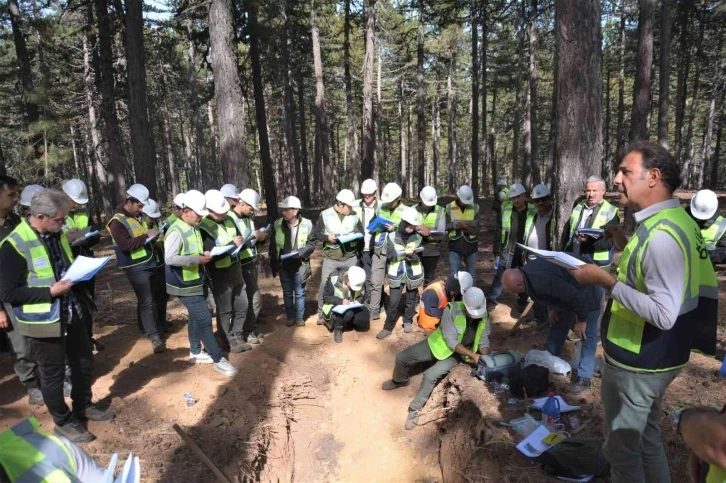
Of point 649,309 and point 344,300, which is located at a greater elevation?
point 649,309

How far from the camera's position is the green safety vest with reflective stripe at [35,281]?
346cm

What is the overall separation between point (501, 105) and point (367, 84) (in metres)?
26.5

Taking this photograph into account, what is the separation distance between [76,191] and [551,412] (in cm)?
651

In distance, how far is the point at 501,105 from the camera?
124ft

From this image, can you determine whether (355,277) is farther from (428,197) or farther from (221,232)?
(221,232)

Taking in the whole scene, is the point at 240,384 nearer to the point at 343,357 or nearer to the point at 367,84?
the point at 343,357

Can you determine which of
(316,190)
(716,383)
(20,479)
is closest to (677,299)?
(20,479)

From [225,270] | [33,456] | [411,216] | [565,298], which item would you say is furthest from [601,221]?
[33,456]

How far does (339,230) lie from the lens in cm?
688

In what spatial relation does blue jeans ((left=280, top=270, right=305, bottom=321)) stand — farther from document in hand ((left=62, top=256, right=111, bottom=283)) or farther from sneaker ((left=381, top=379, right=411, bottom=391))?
document in hand ((left=62, top=256, right=111, bottom=283))

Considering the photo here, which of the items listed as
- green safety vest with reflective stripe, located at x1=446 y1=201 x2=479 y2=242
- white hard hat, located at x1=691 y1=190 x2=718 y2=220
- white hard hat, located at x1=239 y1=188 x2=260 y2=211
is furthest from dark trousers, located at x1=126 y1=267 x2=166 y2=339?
white hard hat, located at x1=691 y1=190 x2=718 y2=220

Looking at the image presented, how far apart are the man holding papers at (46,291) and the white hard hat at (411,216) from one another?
457 centimetres

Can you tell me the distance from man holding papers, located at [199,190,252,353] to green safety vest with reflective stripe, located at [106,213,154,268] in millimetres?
957

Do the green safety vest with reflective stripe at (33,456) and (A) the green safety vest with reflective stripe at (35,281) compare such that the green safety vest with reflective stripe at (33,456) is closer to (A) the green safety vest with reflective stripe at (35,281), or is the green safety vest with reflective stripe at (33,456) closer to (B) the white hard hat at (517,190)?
(A) the green safety vest with reflective stripe at (35,281)
